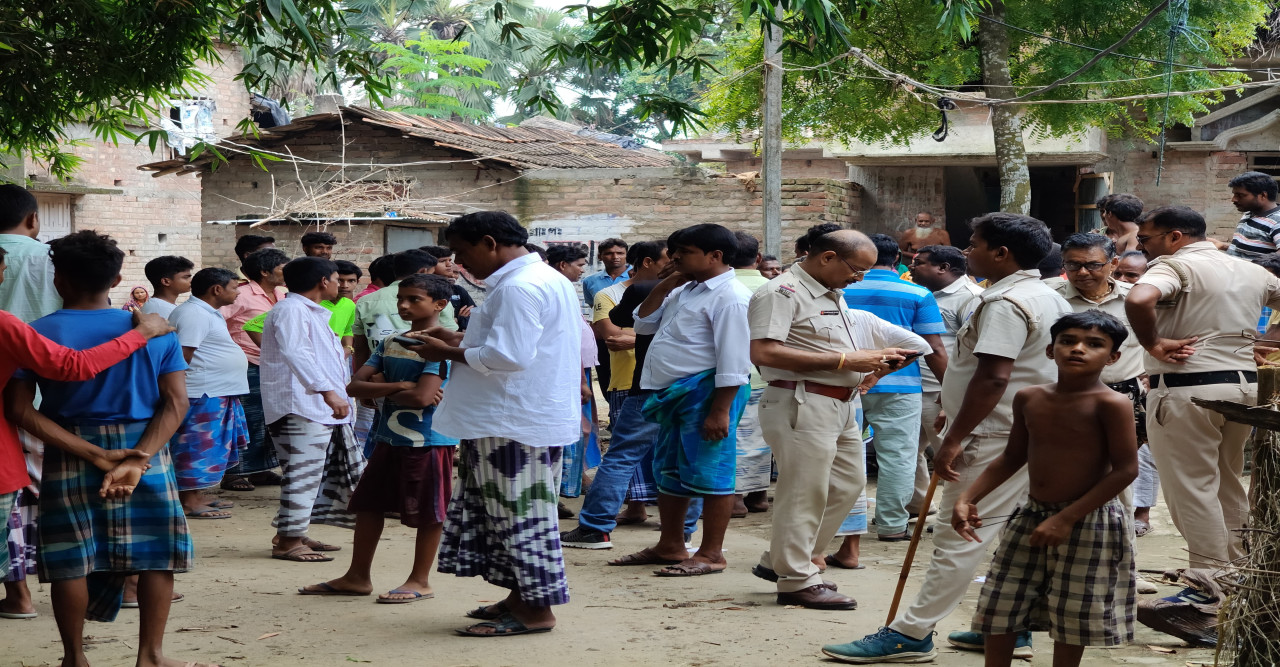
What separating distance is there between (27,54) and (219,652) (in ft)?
13.1

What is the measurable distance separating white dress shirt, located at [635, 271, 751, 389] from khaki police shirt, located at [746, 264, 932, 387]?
47 centimetres

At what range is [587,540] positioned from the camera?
21.8ft

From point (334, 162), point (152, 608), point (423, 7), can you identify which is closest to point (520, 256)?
point (152, 608)

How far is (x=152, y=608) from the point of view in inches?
157

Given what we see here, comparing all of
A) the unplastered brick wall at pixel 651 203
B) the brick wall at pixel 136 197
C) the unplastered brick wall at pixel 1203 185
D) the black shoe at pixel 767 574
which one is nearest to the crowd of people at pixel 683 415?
the black shoe at pixel 767 574

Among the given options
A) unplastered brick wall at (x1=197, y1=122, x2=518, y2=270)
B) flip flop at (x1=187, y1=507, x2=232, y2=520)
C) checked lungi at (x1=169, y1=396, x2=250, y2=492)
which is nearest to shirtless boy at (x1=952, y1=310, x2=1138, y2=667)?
checked lungi at (x1=169, y1=396, x2=250, y2=492)

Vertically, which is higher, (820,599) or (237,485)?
(820,599)

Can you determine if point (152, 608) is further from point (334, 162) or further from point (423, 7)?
point (423, 7)

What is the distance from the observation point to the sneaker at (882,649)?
4.34m

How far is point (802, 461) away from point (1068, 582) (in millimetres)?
1464

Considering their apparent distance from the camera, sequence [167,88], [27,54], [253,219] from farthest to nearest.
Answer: [253,219], [167,88], [27,54]

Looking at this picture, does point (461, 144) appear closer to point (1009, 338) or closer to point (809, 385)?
point (809, 385)

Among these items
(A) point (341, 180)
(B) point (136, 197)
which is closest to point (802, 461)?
(A) point (341, 180)

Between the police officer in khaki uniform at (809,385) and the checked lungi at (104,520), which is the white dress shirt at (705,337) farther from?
the checked lungi at (104,520)
